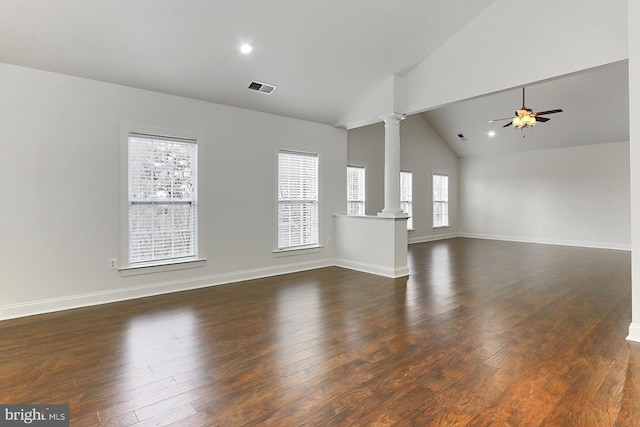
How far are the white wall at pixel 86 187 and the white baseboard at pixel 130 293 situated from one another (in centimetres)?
1

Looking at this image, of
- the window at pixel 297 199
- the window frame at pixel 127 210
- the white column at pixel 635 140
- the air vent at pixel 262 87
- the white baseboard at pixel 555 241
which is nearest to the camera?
the white column at pixel 635 140

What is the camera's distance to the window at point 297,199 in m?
5.50

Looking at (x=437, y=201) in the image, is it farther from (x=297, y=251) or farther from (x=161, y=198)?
(x=161, y=198)

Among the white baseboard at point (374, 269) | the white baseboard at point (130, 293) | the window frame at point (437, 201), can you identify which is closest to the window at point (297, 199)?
the white baseboard at point (130, 293)

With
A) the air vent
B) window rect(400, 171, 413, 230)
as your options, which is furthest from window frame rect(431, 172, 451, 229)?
the air vent

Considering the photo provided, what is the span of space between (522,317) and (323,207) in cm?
342

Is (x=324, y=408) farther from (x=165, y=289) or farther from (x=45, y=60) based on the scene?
(x=45, y=60)

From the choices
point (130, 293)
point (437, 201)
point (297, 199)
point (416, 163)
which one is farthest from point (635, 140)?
point (437, 201)

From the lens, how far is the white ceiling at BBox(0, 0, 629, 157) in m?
3.16

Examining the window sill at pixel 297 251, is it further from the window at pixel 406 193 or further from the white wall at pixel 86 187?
the window at pixel 406 193

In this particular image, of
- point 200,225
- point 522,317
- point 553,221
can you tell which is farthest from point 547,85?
point 200,225

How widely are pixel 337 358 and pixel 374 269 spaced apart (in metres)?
3.02

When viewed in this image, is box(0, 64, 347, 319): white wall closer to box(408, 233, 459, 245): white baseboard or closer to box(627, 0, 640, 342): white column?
box(627, 0, 640, 342): white column

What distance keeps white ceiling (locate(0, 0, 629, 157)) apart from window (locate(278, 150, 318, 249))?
0.74 metres
